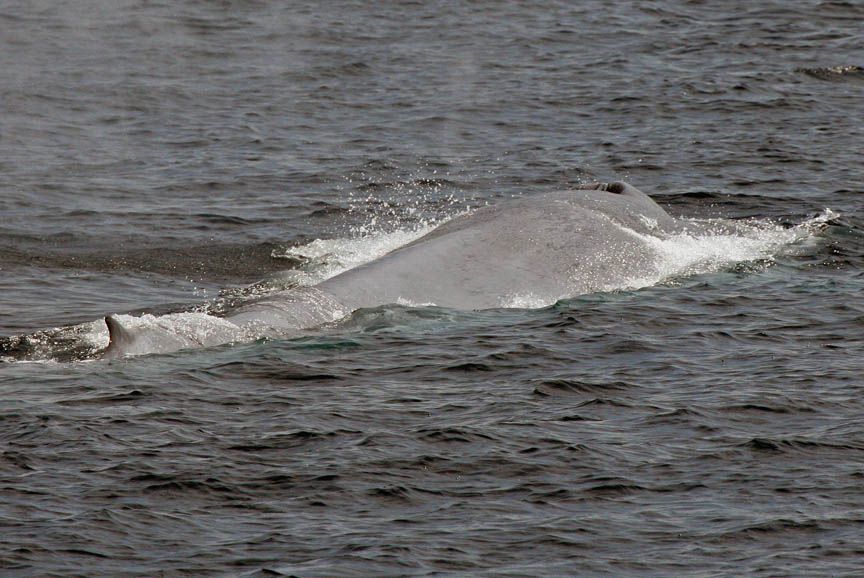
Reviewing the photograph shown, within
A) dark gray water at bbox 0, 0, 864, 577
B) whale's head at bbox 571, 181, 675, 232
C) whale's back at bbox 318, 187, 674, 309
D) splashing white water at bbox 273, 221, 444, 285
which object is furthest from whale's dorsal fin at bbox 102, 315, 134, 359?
whale's head at bbox 571, 181, 675, 232

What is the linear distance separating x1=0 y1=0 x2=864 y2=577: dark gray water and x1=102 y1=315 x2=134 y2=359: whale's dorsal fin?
0.17m

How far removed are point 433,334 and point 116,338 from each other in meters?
3.94

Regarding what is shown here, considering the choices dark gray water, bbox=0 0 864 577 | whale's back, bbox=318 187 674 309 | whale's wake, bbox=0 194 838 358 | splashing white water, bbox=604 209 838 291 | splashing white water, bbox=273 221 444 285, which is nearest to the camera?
dark gray water, bbox=0 0 864 577

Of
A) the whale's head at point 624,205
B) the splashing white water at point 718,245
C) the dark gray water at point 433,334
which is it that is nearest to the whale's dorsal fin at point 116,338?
the dark gray water at point 433,334

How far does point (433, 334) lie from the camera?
19.2m

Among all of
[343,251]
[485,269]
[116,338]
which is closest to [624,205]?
[485,269]

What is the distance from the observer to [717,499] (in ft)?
46.3

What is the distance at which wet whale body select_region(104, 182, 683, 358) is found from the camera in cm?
1862

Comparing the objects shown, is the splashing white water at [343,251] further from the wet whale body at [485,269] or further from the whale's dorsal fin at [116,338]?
the whale's dorsal fin at [116,338]

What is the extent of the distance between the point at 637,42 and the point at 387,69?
6.89 metres

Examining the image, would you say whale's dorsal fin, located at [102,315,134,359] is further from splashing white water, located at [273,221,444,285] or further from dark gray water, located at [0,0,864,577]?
splashing white water, located at [273,221,444,285]

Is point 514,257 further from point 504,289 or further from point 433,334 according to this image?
point 433,334

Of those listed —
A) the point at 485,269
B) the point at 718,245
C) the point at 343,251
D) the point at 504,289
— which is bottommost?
the point at 343,251

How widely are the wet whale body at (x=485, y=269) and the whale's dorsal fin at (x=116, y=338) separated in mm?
24
